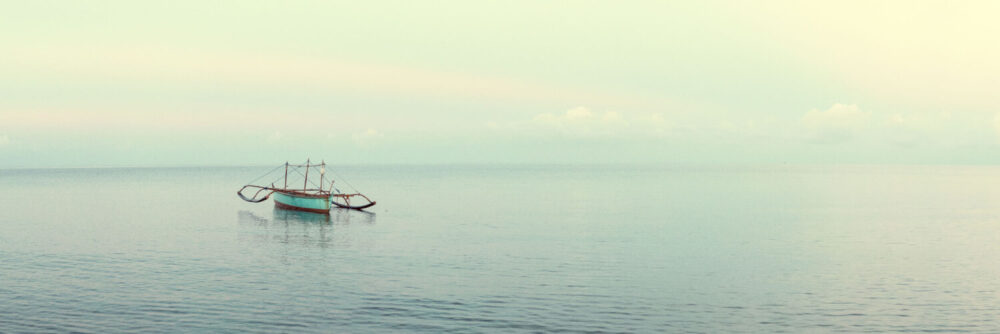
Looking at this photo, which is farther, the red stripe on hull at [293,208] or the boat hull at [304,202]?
the red stripe on hull at [293,208]

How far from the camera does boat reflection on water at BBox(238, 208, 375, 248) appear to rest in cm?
6656

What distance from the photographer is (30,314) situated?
34.0 meters

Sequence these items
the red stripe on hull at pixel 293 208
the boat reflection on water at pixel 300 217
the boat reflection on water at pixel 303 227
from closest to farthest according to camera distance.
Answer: the boat reflection on water at pixel 303 227, the boat reflection on water at pixel 300 217, the red stripe on hull at pixel 293 208

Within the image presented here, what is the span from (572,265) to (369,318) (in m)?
20.0

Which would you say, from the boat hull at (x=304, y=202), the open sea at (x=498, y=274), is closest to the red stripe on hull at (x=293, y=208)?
the boat hull at (x=304, y=202)

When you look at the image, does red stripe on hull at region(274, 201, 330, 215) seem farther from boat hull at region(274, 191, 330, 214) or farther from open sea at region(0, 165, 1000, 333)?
open sea at region(0, 165, 1000, 333)

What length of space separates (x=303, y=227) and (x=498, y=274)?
3951 cm

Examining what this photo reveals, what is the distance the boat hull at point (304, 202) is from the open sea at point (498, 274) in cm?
409

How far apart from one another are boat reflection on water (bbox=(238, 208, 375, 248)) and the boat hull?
0.72m

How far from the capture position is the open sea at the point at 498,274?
3372 cm

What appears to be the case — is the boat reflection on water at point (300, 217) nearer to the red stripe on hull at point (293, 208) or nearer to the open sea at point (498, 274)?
the red stripe on hull at point (293, 208)

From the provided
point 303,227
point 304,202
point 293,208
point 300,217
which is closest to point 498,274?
point 303,227

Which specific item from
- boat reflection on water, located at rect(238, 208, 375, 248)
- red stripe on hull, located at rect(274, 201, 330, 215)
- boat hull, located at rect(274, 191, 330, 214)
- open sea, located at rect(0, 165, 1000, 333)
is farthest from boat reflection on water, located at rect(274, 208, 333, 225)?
open sea, located at rect(0, 165, 1000, 333)

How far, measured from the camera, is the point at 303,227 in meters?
79.1
